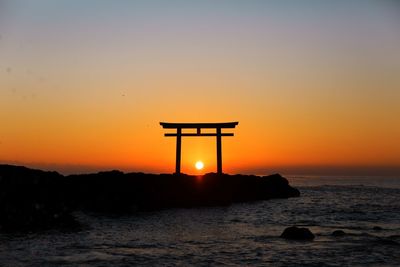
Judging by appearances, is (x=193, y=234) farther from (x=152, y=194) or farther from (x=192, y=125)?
(x=192, y=125)

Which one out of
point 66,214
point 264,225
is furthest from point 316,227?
point 66,214

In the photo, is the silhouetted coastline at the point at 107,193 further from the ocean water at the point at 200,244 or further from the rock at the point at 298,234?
the rock at the point at 298,234

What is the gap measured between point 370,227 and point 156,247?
13.0 metres

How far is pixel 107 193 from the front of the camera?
3019 centimetres

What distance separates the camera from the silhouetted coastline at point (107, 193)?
2136 centimetres

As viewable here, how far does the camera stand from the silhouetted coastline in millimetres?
21359

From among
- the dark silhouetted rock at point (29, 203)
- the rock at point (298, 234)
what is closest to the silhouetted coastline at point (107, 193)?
the dark silhouetted rock at point (29, 203)

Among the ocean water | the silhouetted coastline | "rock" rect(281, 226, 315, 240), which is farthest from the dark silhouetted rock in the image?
"rock" rect(281, 226, 315, 240)

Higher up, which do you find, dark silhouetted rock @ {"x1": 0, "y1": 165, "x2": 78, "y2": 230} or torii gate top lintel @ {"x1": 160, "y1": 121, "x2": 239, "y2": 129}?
torii gate top lintel @ {"x1": 160, "y1": 121, "x2": 239, "y2": 129}

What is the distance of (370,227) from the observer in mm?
24234

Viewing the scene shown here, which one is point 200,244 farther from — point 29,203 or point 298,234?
point 29,203

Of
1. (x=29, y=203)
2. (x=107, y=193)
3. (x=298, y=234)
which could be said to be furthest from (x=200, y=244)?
(x=107, y=193)

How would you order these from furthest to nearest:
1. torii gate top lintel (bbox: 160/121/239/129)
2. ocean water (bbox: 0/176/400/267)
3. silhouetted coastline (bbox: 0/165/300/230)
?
torii gate top lintel (bbox: 160/121/239/129), silhouetted coastline (bbox: 0/165/300/230), ocean water (bbox: 0/176/400/267)

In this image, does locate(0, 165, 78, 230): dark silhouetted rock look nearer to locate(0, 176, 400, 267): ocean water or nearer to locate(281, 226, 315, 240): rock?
locate(0, 176, 400, 267): ocean water
